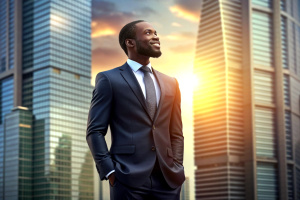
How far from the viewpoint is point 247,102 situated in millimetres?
184125

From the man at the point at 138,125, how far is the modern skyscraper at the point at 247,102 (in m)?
174

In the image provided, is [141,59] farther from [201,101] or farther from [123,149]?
[201,101]

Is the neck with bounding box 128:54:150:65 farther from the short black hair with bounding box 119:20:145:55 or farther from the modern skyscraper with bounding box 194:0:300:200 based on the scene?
the modern skyscraper with bounding box 194:0:300:200

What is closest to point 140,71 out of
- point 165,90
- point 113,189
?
point 165,90

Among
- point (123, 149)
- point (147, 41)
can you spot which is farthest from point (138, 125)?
point (147, 41)

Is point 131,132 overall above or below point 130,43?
below

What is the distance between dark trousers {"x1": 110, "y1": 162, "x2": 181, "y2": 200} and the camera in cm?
576

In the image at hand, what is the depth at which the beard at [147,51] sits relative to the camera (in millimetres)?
6156

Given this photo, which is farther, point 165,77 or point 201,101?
point 201,101

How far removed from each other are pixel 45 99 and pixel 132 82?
531 ft

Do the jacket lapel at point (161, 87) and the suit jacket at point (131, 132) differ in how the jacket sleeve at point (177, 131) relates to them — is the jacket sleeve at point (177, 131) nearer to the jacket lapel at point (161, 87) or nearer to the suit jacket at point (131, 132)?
the suit jacket at point (131, 132)

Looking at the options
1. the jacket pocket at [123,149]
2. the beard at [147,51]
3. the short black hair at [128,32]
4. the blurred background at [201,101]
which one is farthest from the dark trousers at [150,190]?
the blurred background at [201,101]

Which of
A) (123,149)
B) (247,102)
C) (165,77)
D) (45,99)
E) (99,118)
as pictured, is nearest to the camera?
(123,149)

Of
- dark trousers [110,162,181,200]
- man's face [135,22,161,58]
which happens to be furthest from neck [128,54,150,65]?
dark trousers [110,162,181,200]
